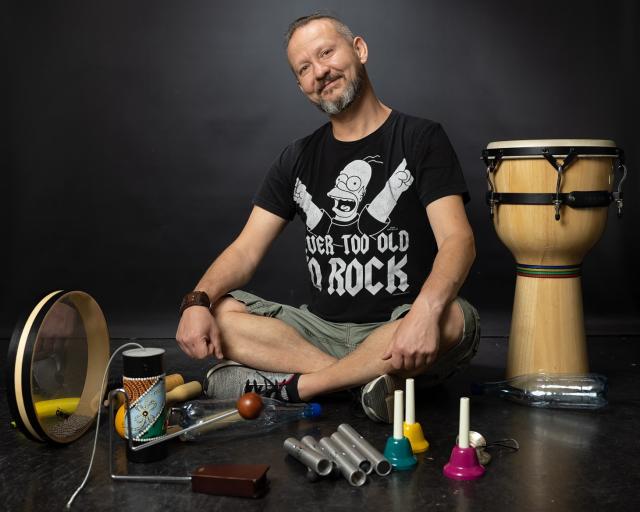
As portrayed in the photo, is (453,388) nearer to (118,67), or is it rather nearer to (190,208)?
(190,208)

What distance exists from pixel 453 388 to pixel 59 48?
2617 millimetres

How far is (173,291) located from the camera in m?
4.23

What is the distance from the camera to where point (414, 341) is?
2.35 m

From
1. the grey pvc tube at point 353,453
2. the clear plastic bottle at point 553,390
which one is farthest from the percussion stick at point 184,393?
the clear plastic bottle at point 553,390

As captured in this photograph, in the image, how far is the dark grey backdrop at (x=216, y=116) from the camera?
13.2 ft

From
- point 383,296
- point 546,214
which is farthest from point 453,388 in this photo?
point 546,214

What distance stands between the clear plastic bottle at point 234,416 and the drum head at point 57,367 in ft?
0.91

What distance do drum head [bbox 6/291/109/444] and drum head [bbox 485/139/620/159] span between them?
1501 millimetres

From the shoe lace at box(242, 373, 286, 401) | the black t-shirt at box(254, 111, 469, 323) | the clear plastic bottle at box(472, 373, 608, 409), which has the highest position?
the black t-shirt at box(254, 111, 469, 323)

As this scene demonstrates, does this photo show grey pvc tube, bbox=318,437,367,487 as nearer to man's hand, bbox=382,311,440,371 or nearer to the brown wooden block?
the brown wooden block

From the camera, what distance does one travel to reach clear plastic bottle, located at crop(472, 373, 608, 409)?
8.92 feet

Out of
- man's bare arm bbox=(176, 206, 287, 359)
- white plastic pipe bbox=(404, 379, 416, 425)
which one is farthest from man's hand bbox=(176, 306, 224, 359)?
white plastic pipe bbox=(404, 379, 416, 425)

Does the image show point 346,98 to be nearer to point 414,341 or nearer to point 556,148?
point 556,148

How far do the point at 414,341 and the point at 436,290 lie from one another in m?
0.17
